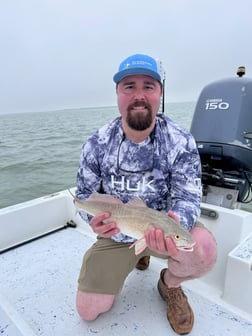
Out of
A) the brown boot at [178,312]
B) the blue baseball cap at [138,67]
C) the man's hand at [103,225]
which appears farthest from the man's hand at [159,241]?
the blue baseball cap at [138,67]

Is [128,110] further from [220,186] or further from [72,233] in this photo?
[72,233]

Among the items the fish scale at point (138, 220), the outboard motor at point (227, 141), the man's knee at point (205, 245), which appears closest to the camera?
the fish scale at point (138, 220)

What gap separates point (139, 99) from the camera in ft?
5.16

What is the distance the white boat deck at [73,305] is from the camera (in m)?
1.62

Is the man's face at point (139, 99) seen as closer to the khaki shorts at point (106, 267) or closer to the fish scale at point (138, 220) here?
the fish scale at point (138, 220)

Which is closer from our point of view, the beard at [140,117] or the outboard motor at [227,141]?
the beard at [140,117]

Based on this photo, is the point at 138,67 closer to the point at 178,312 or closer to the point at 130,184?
the point at 130,184

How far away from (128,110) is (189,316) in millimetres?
1212

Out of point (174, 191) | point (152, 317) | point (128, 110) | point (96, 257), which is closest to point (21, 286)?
point (96, 257)

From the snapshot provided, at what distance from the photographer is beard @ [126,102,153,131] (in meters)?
1.58

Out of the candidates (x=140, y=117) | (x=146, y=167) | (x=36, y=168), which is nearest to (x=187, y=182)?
(x=146, y=167)

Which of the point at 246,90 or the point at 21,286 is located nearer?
the point at 21,286

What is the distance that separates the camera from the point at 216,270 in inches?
77.8

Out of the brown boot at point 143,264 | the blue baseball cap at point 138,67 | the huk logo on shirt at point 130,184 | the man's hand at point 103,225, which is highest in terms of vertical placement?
the blue baseball cap at point 138,67
